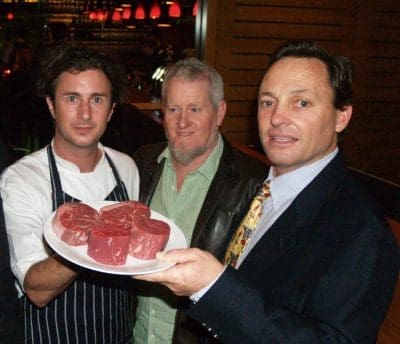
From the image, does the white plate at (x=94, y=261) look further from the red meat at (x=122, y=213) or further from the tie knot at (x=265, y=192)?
the tie knot at (x=265, y=192)

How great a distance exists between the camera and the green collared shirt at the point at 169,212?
2.38 metres

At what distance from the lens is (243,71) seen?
21.4 ft

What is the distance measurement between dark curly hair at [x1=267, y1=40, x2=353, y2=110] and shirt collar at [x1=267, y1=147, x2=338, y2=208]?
21 centimetres

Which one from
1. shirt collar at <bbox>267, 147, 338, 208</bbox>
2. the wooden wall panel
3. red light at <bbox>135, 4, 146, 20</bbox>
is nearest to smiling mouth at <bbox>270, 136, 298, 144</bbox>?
shirt collar at <bbox>267, 147, 338, 208</bbox>

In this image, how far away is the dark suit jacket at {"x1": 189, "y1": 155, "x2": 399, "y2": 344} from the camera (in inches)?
53.4

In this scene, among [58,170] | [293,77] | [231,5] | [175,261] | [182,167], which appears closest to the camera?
[175,261]

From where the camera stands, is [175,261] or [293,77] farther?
[293,77]

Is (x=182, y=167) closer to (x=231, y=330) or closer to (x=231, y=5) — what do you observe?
(x=231, y=330)

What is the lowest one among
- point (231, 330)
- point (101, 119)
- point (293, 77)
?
point (231, 330)

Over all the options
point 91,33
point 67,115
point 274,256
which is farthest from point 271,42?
point 91,33

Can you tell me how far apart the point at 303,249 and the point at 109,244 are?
72 cm

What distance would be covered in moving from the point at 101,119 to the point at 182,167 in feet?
2.00

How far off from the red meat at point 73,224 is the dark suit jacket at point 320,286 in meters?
0.57

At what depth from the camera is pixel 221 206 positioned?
2.36 metres
